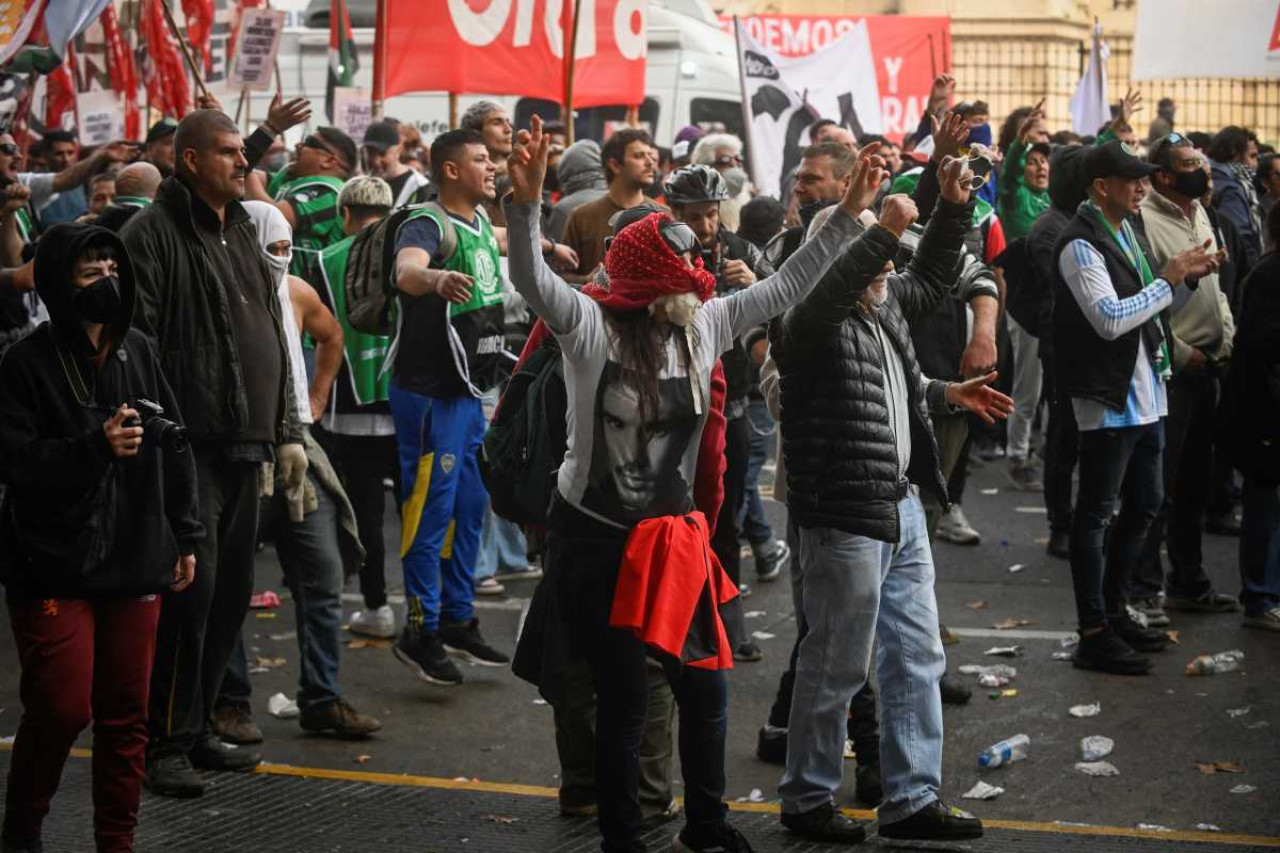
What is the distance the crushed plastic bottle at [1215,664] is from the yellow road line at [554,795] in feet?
6.80

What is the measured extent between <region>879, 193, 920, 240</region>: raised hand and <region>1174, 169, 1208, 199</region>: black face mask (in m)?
3.98

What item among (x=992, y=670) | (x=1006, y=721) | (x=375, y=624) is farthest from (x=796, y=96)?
(x=1006, y=721)

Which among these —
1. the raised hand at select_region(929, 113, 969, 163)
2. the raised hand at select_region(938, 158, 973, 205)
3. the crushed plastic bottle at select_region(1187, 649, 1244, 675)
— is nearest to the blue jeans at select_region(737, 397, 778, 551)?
the crushed plastic bottle at select_region(1187, 649, 1244, 675)

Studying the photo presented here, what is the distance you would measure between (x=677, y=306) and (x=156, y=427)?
147 cm

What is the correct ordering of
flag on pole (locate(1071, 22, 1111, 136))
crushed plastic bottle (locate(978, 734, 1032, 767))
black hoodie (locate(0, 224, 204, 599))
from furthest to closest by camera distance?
flag on pole (locate(1071, 22, 1111, 136)) → crushed plastic bottle (locate(978, 734, 1032, 767)) → black hoodie (locate(0, 224, 204, 599))

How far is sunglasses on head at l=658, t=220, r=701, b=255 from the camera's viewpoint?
16.8ft

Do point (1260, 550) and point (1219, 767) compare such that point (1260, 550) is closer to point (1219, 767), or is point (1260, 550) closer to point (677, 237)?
point (1219, 767)

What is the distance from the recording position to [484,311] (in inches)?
309

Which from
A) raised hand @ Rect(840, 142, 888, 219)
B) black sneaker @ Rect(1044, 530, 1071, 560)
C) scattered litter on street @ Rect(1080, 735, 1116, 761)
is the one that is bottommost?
scattered litter on street @ Rect(1080, 735, 1116, 761)

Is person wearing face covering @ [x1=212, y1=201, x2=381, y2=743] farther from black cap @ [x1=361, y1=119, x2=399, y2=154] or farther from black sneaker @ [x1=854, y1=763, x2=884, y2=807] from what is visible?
black cap @ [x1=361, y1=119, x2=399, y2=154]

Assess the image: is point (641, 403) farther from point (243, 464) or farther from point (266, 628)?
point (266, 628)

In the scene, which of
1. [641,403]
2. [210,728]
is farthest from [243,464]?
[641,403]

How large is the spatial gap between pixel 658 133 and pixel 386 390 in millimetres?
10490

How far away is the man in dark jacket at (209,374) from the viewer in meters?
6.04
